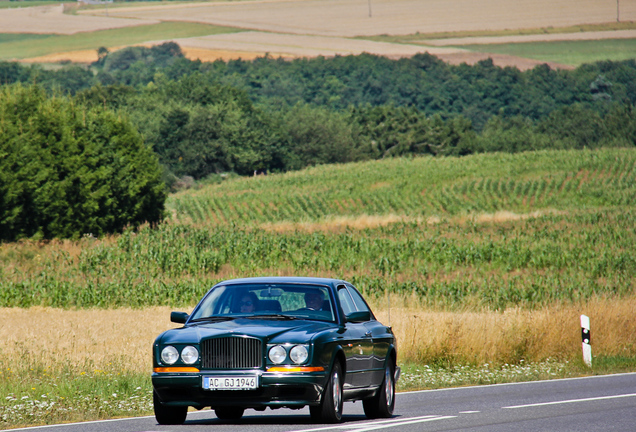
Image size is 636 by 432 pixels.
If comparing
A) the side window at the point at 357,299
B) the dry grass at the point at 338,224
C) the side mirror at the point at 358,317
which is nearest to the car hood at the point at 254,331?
the side mirror at the point at 358,317

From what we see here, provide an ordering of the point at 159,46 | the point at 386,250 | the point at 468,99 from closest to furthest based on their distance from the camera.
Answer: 1. the point at 386,250
2. the point at 468,99
3. the point at 159,46

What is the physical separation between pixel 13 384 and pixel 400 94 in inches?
6361

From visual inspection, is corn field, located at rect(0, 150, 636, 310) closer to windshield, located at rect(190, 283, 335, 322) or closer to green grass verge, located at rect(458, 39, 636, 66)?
windshield, located at rect(190, 283, 335, 322)

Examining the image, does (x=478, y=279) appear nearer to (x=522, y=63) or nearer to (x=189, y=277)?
(x=189, y=277)

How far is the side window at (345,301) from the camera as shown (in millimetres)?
10900

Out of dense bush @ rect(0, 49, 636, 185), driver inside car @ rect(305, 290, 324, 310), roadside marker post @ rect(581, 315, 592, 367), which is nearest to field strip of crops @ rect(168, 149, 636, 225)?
dense bush @ rect(0, 49, 636, 185)

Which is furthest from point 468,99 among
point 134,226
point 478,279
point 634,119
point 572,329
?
point 572,329

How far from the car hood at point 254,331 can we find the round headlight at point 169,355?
0.07m

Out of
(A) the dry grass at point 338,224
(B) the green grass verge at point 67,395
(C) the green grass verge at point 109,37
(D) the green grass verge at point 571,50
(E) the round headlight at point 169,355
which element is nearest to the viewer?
(E) the round headlight at point 169,355

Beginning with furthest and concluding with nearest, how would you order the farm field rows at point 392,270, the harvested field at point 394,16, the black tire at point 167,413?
1. the harvested field at point 394,16
2. the farm field rows at point 392,270
3. the black tire at point 167,413

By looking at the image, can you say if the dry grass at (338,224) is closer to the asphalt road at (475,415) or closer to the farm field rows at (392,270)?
the farm field rows at (392,270)

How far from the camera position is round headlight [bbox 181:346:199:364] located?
939cm

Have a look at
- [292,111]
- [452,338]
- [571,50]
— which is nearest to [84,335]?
[452,338]

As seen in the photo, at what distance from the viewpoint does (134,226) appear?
58.5 meters
